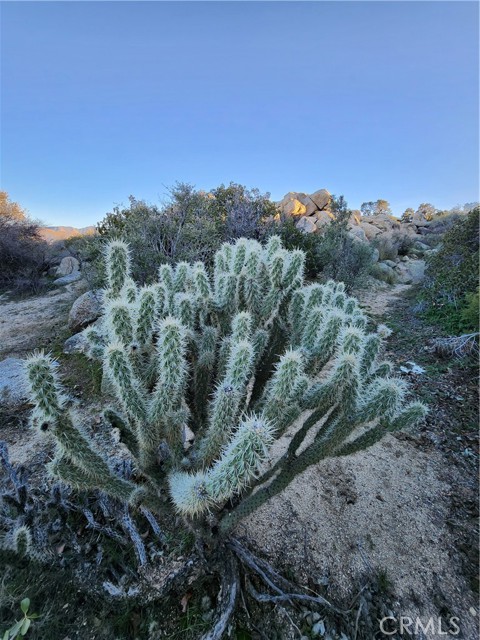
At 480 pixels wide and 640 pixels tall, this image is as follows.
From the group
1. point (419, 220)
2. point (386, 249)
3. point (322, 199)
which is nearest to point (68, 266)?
point (386, 249)

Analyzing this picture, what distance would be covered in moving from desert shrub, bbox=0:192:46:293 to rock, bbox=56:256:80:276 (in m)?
0.78

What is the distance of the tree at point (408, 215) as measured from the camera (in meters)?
26.8

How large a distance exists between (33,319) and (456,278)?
407 inches

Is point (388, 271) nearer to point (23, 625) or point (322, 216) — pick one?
point (322, 216)

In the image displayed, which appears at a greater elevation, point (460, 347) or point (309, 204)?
point (309, 204)

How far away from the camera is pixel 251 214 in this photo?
10.7m

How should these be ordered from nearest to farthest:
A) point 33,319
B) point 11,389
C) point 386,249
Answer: point 11,389 < point 33,319 < point 386,249

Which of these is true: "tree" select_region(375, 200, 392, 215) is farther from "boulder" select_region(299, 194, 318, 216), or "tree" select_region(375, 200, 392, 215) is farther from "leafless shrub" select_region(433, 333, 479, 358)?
"leafless shrub" select_region(433, 333, 479, 358)

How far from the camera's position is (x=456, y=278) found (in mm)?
6922

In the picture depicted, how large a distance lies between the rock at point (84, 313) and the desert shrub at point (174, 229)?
1.17 m

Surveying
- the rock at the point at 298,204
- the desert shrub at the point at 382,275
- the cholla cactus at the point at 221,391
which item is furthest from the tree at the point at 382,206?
the cholla cactus at the point at 221,391

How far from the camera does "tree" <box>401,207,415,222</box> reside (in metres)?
26.8

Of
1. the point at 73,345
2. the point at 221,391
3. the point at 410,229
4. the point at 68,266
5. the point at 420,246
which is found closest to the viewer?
the point at 221,391

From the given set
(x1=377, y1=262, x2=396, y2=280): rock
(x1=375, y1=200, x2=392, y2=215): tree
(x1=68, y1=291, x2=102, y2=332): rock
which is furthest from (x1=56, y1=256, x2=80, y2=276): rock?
(x1=375, y1=200, x2=392, y2=215): tree
